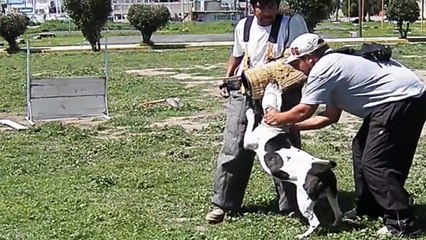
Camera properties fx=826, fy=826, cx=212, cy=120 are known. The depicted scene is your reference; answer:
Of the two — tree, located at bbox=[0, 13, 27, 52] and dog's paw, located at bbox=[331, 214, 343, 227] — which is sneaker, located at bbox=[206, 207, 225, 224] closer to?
dog's paw, located at bbox=[331, 214, 343, 227]

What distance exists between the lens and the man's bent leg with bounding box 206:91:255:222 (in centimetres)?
546

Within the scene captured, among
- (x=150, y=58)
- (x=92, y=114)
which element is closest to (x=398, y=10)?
(x=150, y=58)

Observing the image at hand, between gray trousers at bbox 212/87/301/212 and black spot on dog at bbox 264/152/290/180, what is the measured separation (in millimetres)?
333

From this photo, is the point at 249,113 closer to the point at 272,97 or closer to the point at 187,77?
the point at 272,97

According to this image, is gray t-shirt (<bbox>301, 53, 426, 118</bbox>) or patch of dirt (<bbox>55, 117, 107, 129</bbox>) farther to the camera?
patch of dirt (<bbox>55, 117, 107, 129</bbox>)

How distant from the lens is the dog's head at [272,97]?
5105mm

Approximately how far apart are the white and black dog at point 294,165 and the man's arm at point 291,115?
0.06m

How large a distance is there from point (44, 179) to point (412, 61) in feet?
48.1

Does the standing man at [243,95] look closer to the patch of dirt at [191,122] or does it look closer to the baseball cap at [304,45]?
the baseball cap at [304,45]

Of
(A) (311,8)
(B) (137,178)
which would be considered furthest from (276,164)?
(A) (311,8)

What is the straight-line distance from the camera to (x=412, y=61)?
20203 mm

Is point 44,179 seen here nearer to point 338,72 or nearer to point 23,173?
point 23,173

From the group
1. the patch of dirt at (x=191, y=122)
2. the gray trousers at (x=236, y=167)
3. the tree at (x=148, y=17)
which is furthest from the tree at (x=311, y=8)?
the gray trousers at (x=236, y=167)

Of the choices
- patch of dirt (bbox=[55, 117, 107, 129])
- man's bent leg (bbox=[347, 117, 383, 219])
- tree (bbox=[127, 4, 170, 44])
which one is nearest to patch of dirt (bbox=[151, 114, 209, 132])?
patch of dirt (bbox=[55, 117, 107, 129])
